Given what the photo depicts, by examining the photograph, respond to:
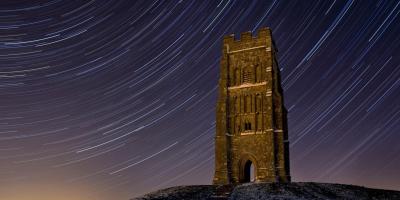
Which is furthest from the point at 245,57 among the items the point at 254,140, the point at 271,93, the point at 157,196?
the point at 157,196

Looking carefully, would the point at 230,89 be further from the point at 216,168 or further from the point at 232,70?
the point at 216,168

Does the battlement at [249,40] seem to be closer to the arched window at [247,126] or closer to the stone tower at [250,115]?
the stone tower at [250,115]

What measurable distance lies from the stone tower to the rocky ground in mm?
7750

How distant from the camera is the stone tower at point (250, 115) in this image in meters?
39.0

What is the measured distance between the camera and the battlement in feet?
146

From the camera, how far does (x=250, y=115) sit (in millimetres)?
41875

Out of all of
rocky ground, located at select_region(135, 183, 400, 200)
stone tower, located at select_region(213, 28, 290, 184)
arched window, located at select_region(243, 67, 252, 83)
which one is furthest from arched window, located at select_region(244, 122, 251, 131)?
rocky ground, located at select_region(135, 183, 400, 200)

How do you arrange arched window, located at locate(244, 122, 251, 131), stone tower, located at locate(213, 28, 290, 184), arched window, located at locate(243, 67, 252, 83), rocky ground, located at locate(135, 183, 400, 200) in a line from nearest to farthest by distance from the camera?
1. rocky ground, located at locate(135, 183, 400, 200)
2. stone tower, located at locate(213, 28, 290, 184)
3. arched window, located at locate(244, 122, 251, 131)
4. arched window, located at locate(243, 67, 252, 83)

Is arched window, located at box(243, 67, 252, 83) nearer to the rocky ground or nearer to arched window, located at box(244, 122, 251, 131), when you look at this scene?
arched window, located at box(244, 122, 251, 131)

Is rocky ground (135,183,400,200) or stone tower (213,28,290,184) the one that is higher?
stone tower (213,28,290,184)

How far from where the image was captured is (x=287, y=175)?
3831cm

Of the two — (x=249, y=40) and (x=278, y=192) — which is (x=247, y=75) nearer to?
(x=249, y=40)

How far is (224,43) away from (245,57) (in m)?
3.46

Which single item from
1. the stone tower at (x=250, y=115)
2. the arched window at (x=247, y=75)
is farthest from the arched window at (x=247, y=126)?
the arched window at (x=247, y=75)
